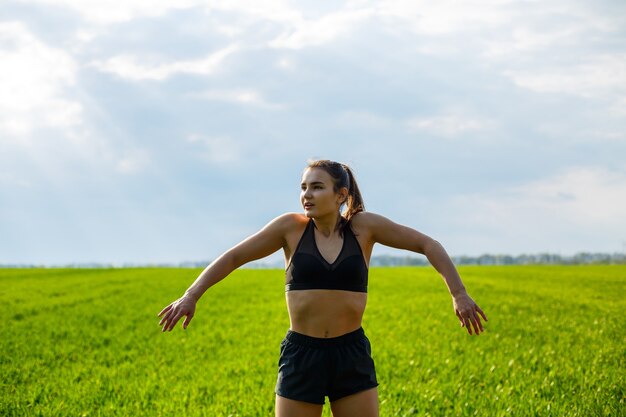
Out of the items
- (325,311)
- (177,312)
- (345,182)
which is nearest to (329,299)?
(325,311)

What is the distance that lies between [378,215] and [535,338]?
36.8ft

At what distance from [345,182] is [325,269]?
0.69 meters

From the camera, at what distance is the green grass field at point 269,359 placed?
8.68 meters

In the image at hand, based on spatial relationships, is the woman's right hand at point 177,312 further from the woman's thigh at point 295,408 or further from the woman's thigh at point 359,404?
the woman's thigh at point 359,404

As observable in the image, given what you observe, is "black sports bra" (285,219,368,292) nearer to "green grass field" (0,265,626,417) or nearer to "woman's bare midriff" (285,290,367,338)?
"woman's bare midriff" (285,290,367,338)

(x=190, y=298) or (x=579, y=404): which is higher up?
(x=190, y=298)

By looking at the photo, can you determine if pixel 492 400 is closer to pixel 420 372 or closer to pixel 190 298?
pixel 420 372

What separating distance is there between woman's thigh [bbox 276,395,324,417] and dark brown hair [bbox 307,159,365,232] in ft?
4.35

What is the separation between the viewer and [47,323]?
1912 centimetres

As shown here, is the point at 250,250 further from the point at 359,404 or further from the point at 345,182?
the point at 359,404

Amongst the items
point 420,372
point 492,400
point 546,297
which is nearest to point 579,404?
point 492,400

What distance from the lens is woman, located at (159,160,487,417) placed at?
4.67m

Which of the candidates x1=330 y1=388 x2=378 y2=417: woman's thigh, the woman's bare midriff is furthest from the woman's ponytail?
x1=330 y1=388 x2=378 y2=417: woman's thigh

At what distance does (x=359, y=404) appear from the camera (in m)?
4.70
